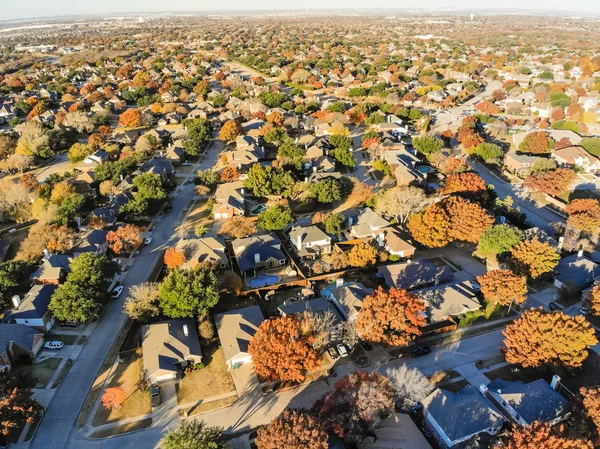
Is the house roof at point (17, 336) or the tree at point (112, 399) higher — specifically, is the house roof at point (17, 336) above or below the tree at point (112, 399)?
above

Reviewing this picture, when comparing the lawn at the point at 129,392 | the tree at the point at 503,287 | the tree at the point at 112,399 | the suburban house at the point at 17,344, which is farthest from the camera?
the tree at the point at 503,287

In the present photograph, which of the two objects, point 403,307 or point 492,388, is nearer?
point 492,388

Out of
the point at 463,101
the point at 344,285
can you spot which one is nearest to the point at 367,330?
the point at 344,285

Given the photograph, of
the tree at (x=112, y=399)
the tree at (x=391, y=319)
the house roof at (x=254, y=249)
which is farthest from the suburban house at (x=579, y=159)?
the tree at (x=112, y=399)

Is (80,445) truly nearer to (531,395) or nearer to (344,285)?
(344,285)

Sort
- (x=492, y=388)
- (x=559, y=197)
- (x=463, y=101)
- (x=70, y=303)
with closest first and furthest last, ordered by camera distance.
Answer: (x=492, y=388) < (x=70, y=303) < (x=559, y=197) < (x=463, y=101)

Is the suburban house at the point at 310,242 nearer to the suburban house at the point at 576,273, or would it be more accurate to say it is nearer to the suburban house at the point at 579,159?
the suburban house at the point at 576,273

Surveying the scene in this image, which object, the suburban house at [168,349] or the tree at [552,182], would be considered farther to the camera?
the tree at [552,182]

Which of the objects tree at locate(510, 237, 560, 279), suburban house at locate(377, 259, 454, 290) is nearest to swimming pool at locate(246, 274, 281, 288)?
suburban house at locate(377, 259, 454, 290)
